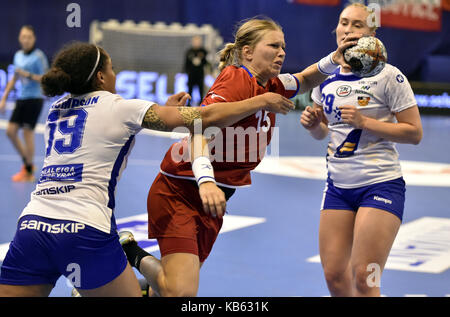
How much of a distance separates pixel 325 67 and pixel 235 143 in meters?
0.84

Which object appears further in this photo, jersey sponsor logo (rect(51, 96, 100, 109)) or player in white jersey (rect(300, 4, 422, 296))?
player in white jersey (rect(300, 4, 422, 296))

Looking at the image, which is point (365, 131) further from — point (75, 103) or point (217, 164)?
point (75, 103)

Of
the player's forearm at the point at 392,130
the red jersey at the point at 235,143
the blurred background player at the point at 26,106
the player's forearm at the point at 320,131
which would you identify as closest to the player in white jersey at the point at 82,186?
the red jersey at the point at 235,143

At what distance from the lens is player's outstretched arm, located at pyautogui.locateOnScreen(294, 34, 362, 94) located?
4.02 metres

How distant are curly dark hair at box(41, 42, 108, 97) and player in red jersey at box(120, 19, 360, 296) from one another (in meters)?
0.64

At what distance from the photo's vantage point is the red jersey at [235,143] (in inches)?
146

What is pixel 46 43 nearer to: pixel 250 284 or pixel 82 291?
pixel 250 284

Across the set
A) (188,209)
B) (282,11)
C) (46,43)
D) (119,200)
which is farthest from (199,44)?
(188,209)

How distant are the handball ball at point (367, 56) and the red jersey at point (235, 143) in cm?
52

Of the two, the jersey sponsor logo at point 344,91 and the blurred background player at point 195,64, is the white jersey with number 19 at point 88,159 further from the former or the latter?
the blurred background player at point 195,64

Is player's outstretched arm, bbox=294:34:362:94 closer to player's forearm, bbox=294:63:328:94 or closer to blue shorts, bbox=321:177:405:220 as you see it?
player's forearm, bbox=294:63:328:94

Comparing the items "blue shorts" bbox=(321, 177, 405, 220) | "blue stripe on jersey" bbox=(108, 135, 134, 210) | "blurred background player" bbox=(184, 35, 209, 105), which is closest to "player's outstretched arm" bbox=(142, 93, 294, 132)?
"blue stripe on jersey" bbox=(108, 135, 134, 210)

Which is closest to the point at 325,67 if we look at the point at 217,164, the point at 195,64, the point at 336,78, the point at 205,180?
the point at 336,78

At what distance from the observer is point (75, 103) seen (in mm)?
3283
